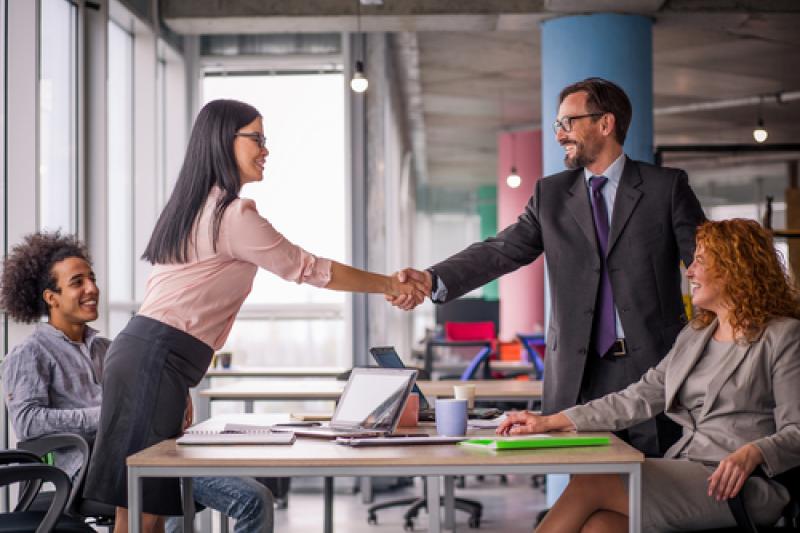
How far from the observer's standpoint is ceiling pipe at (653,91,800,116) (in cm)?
1299

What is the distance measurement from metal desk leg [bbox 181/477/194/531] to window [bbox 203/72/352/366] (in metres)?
5.28

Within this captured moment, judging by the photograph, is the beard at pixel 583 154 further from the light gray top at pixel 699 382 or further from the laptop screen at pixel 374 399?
the laptop screen at pixel 374 399

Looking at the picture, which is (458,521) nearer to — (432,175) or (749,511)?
(749,511)

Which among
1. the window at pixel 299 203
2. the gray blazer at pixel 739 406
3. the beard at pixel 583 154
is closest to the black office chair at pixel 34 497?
the gray blazer at pixel 739 406

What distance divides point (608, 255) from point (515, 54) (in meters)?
7.92

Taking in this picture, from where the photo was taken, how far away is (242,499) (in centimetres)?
299

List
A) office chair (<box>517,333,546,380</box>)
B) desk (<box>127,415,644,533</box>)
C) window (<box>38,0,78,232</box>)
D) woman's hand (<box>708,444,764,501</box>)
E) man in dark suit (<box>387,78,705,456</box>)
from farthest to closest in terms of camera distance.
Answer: office chair (<box>517,333,546,380</box>) < window (<box>38,0,78,232</box>) < man in dark suit (<box>387,78,705,456</box>) < woman's hand (<box>708,444,764,501</box>) < desk (<box>127,415,644,533</box>)

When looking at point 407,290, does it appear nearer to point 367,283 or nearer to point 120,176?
point 367,283

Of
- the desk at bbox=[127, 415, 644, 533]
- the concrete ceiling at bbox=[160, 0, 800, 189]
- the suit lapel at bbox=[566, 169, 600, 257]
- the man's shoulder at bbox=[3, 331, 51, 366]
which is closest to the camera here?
the desk at bbox=[127, 415, 644, 533]

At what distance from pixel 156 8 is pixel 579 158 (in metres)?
4.55

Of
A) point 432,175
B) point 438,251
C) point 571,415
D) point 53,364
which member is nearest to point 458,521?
point 53,364

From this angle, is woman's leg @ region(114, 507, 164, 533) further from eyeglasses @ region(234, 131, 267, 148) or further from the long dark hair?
eyeglasses @ region(234, 131, 267, 148)

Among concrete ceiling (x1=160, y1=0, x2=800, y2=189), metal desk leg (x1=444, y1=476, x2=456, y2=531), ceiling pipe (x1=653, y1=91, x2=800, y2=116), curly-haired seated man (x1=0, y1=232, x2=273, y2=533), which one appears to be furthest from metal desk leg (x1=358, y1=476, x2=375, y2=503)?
ceiling pipe (x1=653, y1=91, x2=800, y2=116)

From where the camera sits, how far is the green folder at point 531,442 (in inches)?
97.7
